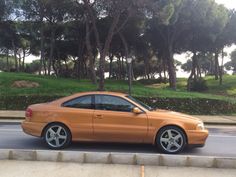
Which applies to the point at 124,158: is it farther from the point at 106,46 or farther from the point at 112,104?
the point at 106,46

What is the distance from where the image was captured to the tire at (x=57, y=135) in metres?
9.27

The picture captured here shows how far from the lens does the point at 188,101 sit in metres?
22.0

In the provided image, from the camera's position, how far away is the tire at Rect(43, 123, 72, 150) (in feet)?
30.4

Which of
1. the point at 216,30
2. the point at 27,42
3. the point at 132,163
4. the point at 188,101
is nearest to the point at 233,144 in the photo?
the point at 132,163

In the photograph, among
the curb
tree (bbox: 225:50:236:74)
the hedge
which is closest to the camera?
the curb

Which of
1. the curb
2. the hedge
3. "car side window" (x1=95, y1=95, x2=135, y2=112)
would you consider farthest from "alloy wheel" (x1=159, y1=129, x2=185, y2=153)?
the hedge

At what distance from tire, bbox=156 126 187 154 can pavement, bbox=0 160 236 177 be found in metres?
1.84

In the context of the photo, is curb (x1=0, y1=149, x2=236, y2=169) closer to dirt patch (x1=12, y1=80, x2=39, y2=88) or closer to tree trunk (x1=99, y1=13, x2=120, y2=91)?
tree trunk (x1=99, y1=13, x2=120, y2=91)

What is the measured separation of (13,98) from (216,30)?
22250mm

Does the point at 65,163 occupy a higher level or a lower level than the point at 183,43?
lower

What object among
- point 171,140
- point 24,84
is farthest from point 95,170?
point 24,84

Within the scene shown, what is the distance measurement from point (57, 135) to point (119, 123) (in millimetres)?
1499

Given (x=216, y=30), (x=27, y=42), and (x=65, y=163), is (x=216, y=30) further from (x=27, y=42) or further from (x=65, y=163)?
(x=65, y=163)

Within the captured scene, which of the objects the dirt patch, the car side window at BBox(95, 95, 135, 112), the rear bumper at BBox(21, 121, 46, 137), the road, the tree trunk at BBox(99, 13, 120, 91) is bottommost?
the road
